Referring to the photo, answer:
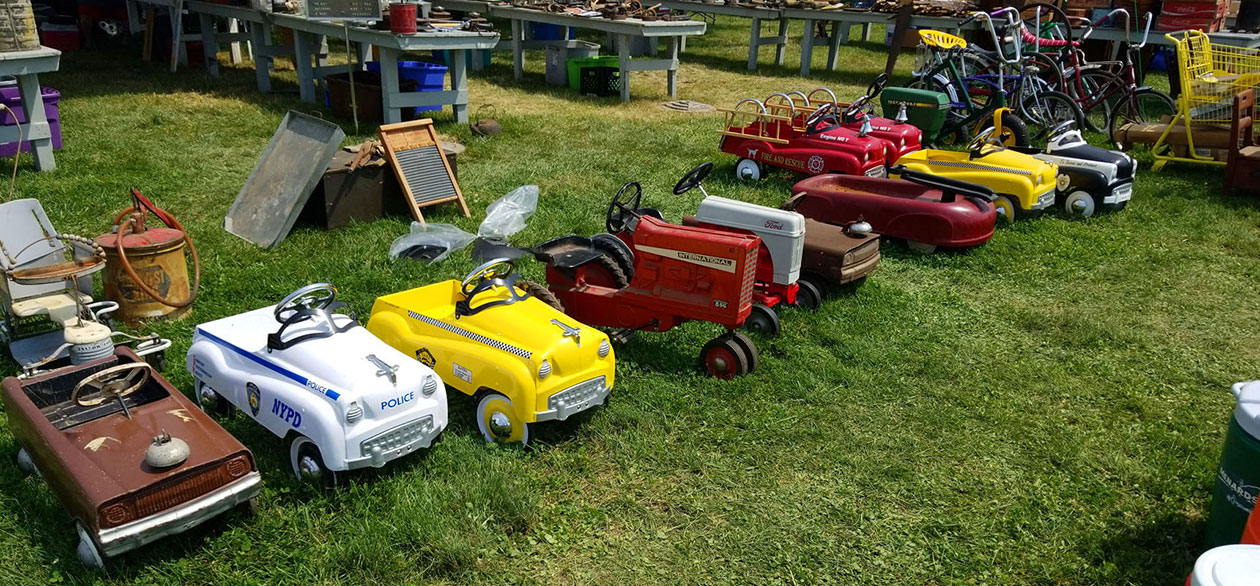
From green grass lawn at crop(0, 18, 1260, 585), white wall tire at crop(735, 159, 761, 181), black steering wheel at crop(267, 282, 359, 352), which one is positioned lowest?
green grass lawn at crop(0, 18, 1260, 585)

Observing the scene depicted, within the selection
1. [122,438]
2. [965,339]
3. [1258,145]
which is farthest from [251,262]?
[1258,145]

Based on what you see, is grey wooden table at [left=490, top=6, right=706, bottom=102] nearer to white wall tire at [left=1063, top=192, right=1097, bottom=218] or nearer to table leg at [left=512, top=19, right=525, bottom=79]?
table leg at [left=512, top=19, right=525, bottom=79]

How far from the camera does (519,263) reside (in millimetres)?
6648

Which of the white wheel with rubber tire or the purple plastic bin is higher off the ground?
the purple plastic bin

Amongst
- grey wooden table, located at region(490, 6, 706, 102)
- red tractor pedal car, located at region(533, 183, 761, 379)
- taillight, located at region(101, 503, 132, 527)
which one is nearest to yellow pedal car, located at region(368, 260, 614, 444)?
red tractor pedal car, located at region(533, 183, 761, 379)

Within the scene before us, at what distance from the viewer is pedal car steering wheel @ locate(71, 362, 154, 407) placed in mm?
3896

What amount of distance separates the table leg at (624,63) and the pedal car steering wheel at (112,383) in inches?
403

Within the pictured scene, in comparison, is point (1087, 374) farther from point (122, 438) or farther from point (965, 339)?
point (122, 438)

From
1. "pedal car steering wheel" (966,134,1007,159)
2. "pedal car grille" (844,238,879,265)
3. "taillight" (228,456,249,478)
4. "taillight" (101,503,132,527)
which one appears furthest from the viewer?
"pedal car steering wheel" (966,134,1007,159)

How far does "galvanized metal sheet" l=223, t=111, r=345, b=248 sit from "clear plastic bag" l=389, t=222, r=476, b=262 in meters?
0.82

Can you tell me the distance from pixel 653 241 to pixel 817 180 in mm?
2949

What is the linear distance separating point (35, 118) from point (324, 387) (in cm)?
686

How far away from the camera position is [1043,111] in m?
10.9

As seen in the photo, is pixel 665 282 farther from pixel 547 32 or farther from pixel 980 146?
pixel 547 32
